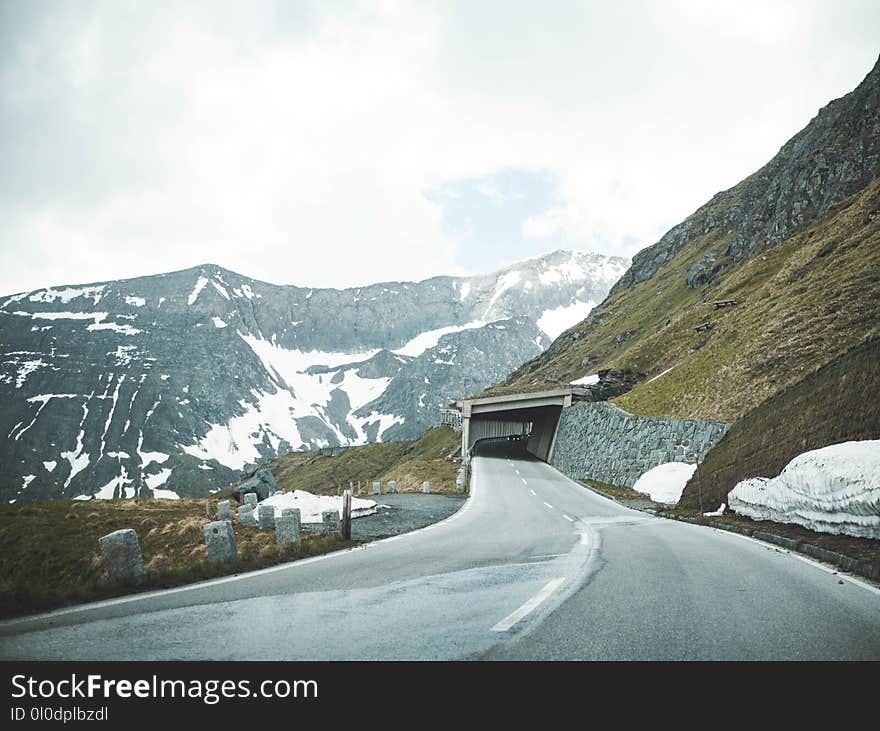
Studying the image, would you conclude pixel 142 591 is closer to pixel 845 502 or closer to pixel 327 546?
pixel 327 546

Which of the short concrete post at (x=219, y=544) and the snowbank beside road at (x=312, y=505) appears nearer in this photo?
the short concrete post at (x=219, y=544)

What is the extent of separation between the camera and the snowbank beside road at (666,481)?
91.1ft

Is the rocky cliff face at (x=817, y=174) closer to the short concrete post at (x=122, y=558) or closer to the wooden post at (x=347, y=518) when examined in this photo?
the wooden post at (x=347, y=518)

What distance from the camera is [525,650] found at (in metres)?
4.62

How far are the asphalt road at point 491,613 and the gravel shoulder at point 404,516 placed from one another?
4073mm

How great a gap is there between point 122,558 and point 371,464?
389 ft

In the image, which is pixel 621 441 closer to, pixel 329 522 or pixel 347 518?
pixel 329 522

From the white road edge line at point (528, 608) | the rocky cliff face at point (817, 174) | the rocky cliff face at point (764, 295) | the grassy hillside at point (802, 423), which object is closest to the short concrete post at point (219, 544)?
the white road edge line at point (528, 608)

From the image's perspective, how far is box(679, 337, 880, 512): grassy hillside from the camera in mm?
14672

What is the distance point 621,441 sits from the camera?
3916 centimetres
